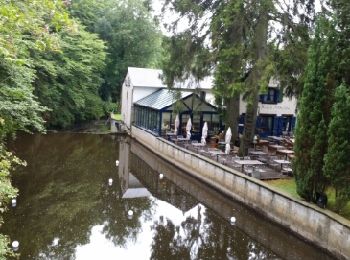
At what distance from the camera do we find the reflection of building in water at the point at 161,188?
16.4 meters

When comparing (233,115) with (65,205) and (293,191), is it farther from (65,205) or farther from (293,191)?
(65,205)

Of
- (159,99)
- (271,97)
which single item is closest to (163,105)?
(159,99)

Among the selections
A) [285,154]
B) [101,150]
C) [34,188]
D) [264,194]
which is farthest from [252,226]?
[101,150]

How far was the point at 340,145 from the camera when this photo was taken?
10648 millimetres

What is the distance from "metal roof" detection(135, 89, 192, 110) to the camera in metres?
28.1

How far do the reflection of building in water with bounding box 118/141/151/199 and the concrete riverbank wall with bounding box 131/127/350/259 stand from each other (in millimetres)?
2887

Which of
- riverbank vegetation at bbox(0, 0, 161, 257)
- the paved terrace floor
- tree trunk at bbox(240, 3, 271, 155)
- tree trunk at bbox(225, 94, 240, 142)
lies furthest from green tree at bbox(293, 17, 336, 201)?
tree trunk at bbox(225, 94, 240, 142)

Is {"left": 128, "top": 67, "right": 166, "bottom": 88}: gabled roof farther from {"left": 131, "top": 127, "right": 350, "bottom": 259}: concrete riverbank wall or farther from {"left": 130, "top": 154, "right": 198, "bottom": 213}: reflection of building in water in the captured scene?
{"left": 131, "top": 127, "right": 350, "bottom": 259}: concrete riverbank wall

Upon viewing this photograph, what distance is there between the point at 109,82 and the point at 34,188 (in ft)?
101

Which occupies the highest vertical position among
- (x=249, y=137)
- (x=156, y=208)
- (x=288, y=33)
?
(x=288, y=33)

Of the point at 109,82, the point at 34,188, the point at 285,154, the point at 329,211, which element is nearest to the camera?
the point at 329,211

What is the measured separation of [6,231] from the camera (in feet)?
39.3

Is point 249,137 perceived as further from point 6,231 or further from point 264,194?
point 6,231

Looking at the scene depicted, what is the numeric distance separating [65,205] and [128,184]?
4.55 m
